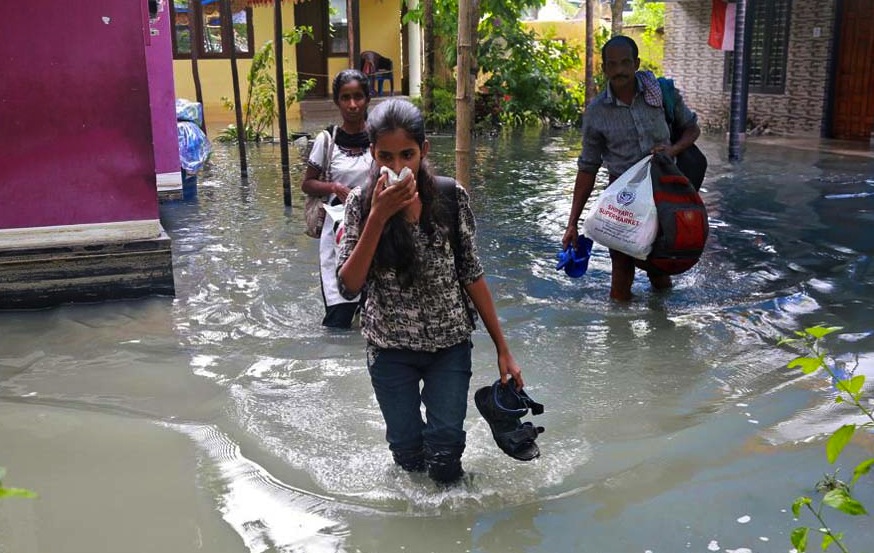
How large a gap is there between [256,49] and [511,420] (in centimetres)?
2047

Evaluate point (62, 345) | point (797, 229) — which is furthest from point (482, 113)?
point (62, 345)

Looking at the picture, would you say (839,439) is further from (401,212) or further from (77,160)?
(77,160)

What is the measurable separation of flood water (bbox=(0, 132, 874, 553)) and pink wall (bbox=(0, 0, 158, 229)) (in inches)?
28.3

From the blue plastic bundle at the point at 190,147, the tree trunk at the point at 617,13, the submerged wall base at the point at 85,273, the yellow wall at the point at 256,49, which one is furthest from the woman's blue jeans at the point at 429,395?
the yellow wall at the point at 256,49

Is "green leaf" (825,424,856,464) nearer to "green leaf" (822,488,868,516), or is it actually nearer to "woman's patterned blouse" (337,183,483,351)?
"green leaf" (822,488,868,516)

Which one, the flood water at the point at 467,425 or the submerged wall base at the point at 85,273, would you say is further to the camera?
the submerged wall base at the point at 85,273

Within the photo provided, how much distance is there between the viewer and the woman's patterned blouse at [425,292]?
A: 3336 mm

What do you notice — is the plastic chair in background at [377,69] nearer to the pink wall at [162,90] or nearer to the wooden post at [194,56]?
the wooden post at [194,56]

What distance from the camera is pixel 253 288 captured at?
7039mm

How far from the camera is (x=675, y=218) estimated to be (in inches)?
218

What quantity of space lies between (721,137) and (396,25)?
31.7ft

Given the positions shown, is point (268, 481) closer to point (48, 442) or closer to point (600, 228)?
point (48, 442)

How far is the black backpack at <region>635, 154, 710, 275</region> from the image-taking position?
5.54 m

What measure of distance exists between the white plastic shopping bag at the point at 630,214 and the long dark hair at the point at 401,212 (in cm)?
254
